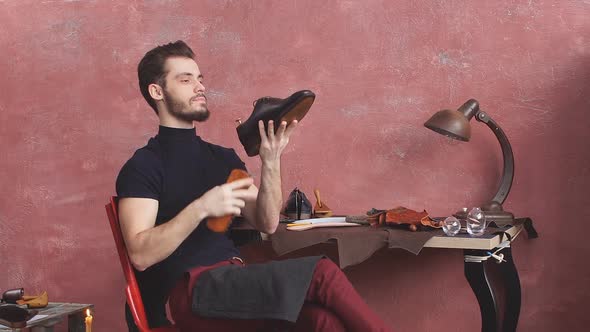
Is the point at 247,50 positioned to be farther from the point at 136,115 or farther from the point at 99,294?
the point at 99,294

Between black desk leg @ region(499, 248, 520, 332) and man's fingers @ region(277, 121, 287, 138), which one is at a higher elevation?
man's fingers @ region(277, 121, 287, 138)

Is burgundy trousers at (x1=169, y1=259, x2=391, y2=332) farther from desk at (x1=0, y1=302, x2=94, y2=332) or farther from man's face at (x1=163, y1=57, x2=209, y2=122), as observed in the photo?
desk at (x1=0, y1=302, x2=94, y2=332)

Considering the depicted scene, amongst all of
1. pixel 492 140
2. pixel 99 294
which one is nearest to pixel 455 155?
pixel 492 140

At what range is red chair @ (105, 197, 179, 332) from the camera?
209 cm

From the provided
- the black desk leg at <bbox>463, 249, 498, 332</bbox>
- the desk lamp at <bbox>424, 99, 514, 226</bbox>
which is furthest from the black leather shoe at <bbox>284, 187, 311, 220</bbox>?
the black desk leg at <bbox>463, 249, 498, 332</bbox>

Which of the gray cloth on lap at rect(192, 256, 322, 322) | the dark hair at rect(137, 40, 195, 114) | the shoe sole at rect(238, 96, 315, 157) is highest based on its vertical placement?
the dark hair at rect(137, 40, 195, 114)

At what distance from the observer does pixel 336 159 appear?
9.95 feet

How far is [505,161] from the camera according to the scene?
2719 mm

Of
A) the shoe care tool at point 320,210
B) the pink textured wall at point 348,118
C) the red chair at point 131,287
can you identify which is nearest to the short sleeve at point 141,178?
the red chair at point 131,287

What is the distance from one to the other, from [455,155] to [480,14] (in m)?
0.59

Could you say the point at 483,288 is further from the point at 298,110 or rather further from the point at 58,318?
the point at 58,318

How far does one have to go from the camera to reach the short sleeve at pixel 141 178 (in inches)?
82.5

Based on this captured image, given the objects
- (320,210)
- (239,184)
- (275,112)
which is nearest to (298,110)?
(275,112)

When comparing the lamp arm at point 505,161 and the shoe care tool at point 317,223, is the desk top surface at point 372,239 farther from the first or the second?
the lamp arm at point 505,161
